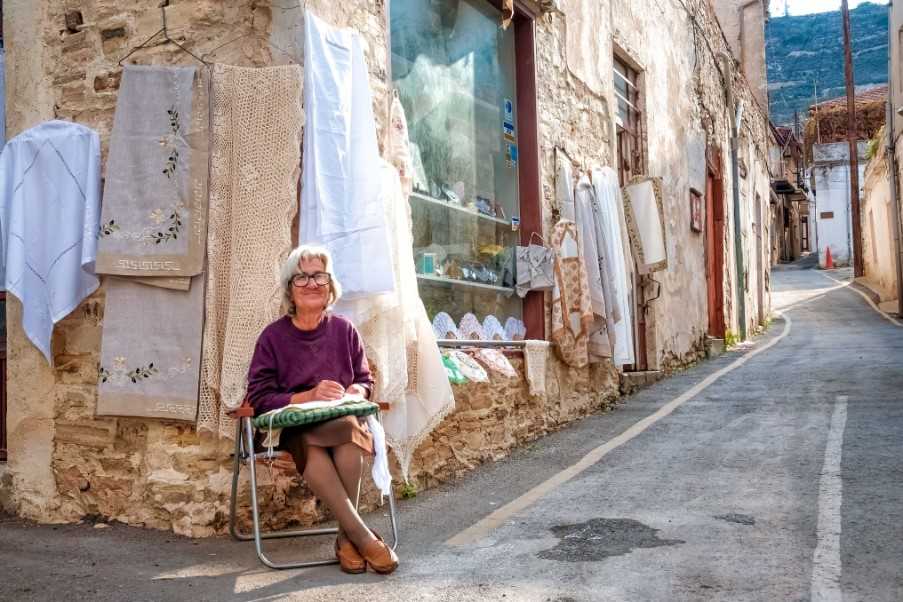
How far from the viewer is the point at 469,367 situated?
6191 mm

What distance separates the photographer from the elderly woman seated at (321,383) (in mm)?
3934

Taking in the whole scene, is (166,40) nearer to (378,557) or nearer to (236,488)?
(236,488)

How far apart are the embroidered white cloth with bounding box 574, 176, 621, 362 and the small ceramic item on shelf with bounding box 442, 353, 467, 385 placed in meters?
2.33

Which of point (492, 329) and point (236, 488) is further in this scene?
point (492, 329)

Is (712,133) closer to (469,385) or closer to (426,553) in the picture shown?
(469,385)

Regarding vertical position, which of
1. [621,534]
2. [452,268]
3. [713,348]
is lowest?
[621,534]

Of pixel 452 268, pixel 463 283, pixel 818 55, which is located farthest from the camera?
pixel 818 55

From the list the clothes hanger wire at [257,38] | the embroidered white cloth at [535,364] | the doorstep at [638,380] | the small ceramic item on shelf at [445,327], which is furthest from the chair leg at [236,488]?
the doorstep at [638,380]

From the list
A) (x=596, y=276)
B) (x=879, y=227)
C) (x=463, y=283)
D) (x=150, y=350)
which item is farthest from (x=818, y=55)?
A: (x=150, y=350)

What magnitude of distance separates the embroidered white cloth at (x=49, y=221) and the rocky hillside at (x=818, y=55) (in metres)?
69.5

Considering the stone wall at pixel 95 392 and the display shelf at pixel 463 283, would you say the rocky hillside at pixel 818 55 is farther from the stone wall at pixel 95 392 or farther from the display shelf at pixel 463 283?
the stone wall at pixel 95 392

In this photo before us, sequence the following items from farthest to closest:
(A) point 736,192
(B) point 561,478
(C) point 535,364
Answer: (A) point 736,192
(C) point 535,364
(B) point 561,478

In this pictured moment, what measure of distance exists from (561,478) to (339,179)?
244 cm

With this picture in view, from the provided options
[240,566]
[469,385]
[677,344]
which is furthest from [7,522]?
[677,344]
